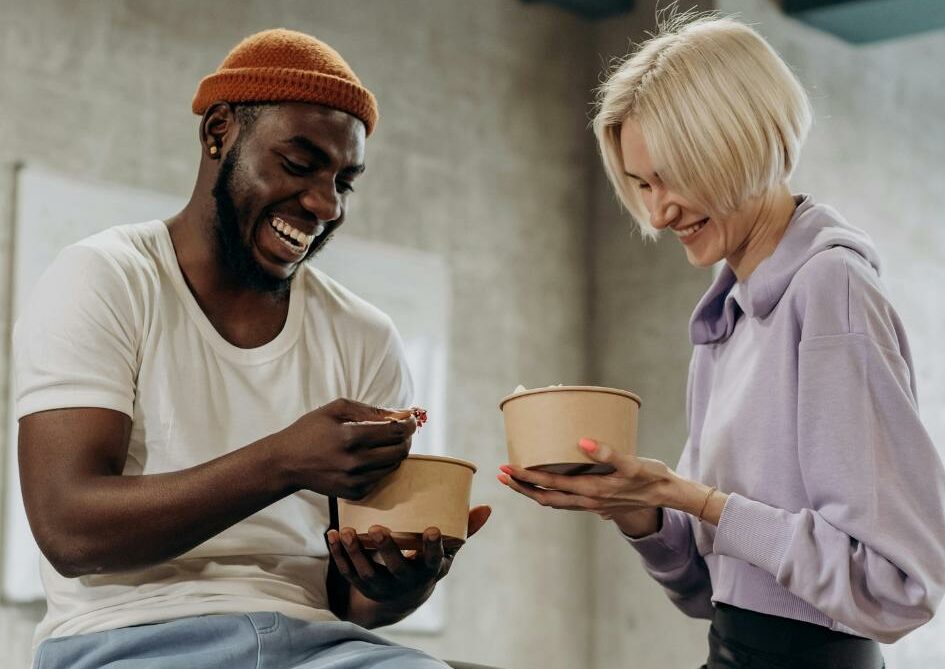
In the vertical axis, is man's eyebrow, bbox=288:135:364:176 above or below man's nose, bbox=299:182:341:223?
above

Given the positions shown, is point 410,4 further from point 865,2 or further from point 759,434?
point 759,434

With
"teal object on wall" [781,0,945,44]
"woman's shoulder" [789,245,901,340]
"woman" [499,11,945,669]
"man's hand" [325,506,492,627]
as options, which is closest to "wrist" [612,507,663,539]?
"woman" [499,11,945,669]

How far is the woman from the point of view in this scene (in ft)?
5.68

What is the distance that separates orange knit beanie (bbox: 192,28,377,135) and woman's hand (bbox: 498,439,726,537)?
60cm

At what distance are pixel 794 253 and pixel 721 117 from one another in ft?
0.74

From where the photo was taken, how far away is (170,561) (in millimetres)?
1716

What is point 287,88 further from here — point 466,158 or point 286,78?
point 466,158

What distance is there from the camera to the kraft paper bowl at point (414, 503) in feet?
5.41

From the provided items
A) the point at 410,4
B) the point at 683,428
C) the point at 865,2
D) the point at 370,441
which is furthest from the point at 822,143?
the point at 370,441

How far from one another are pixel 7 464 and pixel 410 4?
2.32m

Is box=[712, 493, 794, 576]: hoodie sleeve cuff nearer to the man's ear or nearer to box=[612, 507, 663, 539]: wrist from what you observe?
box=[612, 507, 663, 539]: wrist

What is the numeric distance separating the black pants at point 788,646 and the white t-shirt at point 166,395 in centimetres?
60

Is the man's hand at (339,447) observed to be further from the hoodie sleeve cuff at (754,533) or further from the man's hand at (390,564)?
the hoodie sleeve cuff at (754,533)

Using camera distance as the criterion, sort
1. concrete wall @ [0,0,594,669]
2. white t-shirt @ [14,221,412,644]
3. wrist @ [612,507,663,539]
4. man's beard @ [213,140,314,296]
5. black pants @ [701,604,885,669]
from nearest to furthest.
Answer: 1. white t-shirt @ [14,221,412,644]
2. black pants @ [701,604,885,669]
3. man's beard @ [213,140,314,296]
4. wrist @ [612,507,663,539]
5. concrete wall @ [0,0,594,669]
